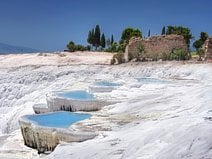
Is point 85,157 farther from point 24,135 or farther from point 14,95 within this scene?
point 14,95

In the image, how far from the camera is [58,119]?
9508mm

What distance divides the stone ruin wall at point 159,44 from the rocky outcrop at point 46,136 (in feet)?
52.9

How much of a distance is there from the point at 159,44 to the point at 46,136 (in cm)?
1704

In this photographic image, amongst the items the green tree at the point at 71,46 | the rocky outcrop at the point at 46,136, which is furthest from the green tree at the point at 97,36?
the rocky outcrop at the point at 46,136

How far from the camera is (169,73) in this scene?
66.1ft

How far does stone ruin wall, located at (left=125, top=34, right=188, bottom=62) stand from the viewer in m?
24.3

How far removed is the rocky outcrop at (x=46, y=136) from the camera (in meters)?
7.80

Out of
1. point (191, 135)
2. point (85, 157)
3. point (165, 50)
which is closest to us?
point (191, 135)

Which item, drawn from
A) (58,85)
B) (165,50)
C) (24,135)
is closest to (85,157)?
(24,135)

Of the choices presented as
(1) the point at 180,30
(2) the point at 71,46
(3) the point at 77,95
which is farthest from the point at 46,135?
(2) the point at 71,46

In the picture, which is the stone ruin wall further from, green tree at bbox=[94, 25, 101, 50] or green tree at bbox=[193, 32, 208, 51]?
green tree at bbox=[94, 25, 101, 50]

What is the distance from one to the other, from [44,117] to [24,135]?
2.73ft

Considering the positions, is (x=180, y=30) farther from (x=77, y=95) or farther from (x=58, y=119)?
(x=58, y=119)

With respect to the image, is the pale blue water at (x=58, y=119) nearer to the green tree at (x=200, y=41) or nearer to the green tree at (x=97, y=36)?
the green tree at (x=200, y=41)
